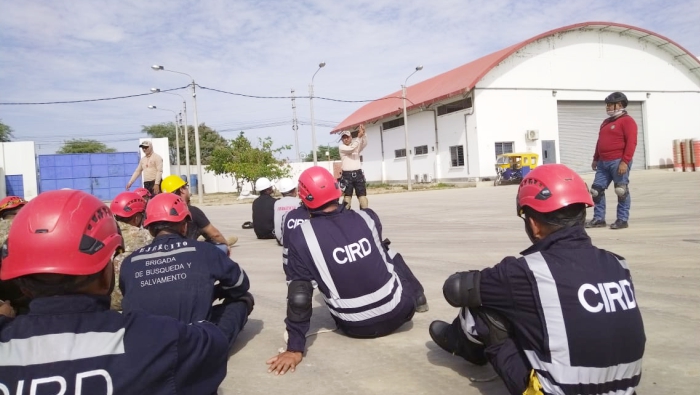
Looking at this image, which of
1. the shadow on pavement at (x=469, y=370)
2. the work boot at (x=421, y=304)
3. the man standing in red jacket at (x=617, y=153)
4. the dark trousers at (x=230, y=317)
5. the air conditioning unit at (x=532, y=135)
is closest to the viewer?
the shadow on pavement at (x=469, y=370)

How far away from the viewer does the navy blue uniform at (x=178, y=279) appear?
→ 2.88 metres

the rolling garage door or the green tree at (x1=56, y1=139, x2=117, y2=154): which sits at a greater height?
the green tree at (x1=56, y1=139, x2=117, y2=154)

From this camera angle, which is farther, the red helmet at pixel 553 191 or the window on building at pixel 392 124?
the window on building at pixel 392 124

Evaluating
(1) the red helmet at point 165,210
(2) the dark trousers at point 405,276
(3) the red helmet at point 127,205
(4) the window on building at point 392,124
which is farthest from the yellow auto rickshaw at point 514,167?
(1) the red helmet at point 165,210

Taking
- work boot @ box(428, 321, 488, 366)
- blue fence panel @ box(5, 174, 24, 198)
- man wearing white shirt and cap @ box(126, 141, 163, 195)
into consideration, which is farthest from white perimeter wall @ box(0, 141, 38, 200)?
work boot @ box(428, 321, 488, 366)

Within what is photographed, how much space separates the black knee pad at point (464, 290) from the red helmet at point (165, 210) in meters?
1.91

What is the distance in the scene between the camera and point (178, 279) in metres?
2.91

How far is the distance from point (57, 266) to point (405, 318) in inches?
98.4

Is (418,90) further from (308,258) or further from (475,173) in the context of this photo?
(308,258)

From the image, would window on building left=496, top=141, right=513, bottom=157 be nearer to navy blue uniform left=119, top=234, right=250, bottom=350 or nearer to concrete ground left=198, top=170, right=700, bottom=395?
concrete ground left=198, top=170, right=700, bottom=395

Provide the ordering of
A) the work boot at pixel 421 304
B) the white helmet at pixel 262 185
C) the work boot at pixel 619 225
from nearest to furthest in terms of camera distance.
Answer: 1. the work boot at pixel 421 304
2. the work boot at pixel 619 225
3. the white helmet at pixel 262 185

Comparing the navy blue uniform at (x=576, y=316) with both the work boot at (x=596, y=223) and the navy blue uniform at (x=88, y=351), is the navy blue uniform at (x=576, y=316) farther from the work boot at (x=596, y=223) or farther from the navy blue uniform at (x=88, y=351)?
the work boot at (x=596, y=223)

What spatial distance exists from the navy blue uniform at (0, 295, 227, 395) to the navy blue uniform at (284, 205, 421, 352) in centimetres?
156

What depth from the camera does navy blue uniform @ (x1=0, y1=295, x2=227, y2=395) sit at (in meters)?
1.47
